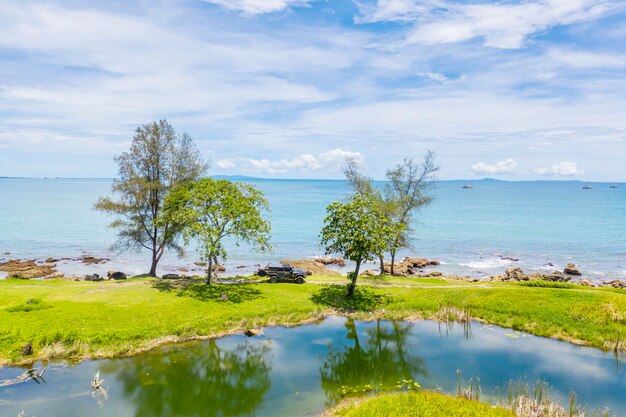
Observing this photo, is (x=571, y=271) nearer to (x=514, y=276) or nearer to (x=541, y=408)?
(x=514, y=276)

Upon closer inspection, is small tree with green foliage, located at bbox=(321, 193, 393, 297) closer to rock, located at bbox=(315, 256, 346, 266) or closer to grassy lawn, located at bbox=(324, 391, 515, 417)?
grassy lawn, located at bbox=(324, 391, 515, 417)

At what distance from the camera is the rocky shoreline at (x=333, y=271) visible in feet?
212

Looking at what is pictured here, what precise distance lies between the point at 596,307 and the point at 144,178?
5249 centimetres

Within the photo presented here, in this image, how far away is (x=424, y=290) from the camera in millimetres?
47344

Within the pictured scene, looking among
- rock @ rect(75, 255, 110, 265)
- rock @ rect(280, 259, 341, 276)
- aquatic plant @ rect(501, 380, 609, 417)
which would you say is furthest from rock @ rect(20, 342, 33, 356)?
rock @ rect(75, 255, 110, 265)

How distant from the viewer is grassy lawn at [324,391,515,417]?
2120cm

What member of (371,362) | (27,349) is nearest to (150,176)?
(27,349)

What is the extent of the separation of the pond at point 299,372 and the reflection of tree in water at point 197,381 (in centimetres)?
7

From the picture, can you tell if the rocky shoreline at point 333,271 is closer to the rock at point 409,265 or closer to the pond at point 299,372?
the rock at point 409,265

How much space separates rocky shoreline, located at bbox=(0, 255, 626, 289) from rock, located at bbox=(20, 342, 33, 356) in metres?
29.7

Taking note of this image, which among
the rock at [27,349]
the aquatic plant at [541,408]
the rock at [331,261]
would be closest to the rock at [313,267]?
the rock at [331,261]

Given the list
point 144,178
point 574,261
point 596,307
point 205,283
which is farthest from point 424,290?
point 574,261

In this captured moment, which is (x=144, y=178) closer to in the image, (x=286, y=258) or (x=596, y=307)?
(x=286, y=258)

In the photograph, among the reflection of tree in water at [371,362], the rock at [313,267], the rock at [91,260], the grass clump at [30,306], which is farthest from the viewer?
the rock at [91,260]
